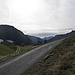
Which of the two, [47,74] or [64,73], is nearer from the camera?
[64,73]

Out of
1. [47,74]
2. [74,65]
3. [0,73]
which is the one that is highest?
[74,65]

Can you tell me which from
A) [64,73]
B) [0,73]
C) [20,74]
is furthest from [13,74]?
[64,73]

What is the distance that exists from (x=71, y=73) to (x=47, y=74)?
7.71 feet

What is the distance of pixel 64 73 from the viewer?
10.5 meters

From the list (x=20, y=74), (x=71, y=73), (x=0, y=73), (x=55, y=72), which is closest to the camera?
(x=71, y=73)

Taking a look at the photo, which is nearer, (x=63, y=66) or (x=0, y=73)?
(x=63, y=66)

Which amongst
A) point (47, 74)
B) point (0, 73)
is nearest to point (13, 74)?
point (0, 73)

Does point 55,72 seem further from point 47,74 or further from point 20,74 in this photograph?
point 20,74

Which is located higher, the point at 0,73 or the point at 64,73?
the point at 64,73

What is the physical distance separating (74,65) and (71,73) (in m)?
1.38

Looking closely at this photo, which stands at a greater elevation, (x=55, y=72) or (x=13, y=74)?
(x=55, y=72)

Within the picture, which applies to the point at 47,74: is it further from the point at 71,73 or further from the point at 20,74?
the point at 20,74

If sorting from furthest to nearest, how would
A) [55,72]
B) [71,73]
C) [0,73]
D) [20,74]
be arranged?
[0,73] → [20,74] → [55,72] → [71,73]

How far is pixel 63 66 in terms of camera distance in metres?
11.9
